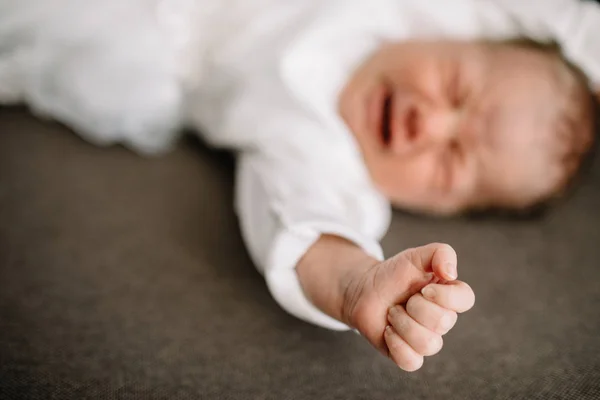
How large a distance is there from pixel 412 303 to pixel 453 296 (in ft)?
0.10

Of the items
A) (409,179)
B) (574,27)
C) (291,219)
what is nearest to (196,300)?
(291,219)

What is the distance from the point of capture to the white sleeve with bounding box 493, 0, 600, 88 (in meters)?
0.78

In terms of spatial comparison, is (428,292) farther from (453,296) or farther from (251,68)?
(251,68)

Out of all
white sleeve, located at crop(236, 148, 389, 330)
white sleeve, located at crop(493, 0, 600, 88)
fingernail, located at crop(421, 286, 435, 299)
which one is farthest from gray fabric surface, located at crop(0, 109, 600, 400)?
white sleeve, located at crop(493, 0, 600, 88)

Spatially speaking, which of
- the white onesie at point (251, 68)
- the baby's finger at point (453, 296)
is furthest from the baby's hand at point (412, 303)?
the white onesie at point (251, 68)

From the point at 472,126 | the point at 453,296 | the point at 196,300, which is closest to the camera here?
the point at 453,296

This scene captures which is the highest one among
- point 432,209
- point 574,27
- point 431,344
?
point 574,27

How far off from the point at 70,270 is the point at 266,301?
0.69 ft

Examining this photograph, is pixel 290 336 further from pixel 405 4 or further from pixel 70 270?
pixel 405 4

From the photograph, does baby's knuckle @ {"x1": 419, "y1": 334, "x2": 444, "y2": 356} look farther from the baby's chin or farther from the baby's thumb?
the baby's chin

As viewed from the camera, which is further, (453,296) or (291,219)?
(291,219)

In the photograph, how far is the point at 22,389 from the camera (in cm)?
42

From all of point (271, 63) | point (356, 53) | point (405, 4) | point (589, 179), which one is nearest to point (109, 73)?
point (271, 63)

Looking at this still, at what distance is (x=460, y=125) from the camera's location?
2.37 feet
